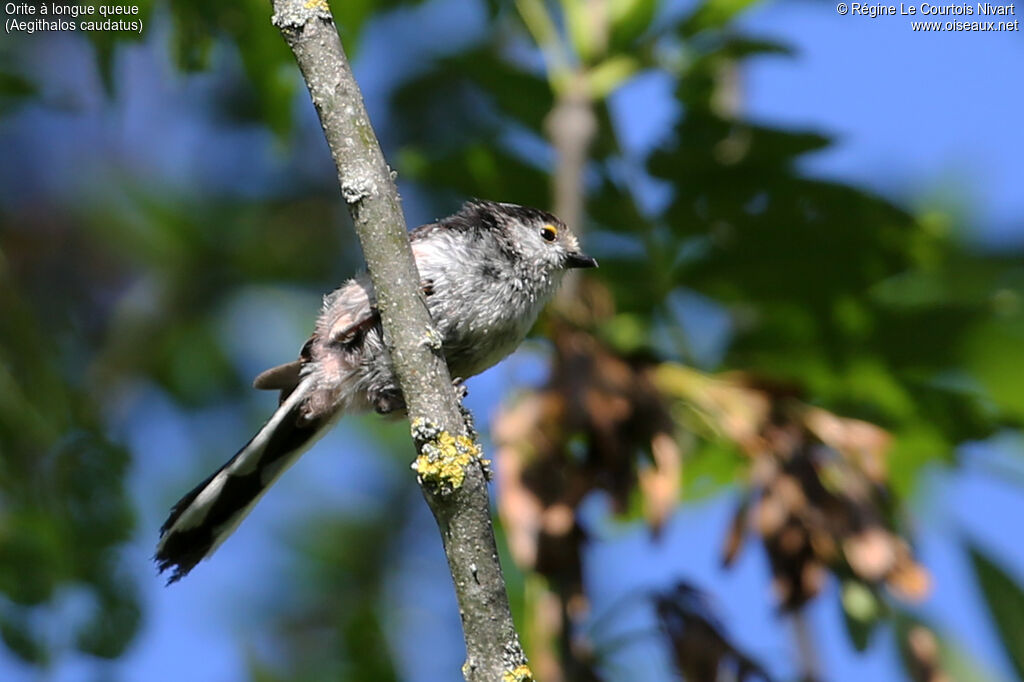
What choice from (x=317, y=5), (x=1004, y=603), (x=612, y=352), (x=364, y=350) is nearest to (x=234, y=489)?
(x=364, y=350)

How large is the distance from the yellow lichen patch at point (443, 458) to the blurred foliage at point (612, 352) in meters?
0.86

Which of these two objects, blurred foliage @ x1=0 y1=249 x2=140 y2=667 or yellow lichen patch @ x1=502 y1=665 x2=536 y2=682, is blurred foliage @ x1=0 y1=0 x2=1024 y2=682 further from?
yellow lichen patch @ x1=502 y1=665 x2=536 y2=682

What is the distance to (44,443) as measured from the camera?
→ 313 cm

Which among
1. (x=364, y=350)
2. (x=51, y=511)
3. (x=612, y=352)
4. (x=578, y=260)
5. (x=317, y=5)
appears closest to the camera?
(x=317, y=5)

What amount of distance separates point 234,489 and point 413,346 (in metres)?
1.27

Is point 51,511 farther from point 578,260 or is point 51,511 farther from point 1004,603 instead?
point 1004,603

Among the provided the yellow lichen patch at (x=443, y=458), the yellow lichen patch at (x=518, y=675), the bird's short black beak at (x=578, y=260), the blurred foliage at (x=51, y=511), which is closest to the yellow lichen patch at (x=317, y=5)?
the yellow lichen patch at (x=443, y=458)

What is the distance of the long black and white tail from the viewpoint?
10.9ft

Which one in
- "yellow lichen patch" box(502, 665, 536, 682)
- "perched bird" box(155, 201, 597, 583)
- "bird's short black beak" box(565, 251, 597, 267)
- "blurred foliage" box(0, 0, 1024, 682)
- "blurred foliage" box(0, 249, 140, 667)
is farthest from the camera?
"bird's short black beak" box(565, 251, 597, 267)

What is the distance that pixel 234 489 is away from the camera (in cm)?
346

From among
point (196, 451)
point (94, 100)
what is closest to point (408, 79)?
point (94, 100)

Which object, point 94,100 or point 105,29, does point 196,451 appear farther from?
point 105,29


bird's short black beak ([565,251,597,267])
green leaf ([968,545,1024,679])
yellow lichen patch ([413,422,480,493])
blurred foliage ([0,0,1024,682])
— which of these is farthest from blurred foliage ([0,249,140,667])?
green leaf ([968,545,1024,679])

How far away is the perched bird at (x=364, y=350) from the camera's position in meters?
3.41
